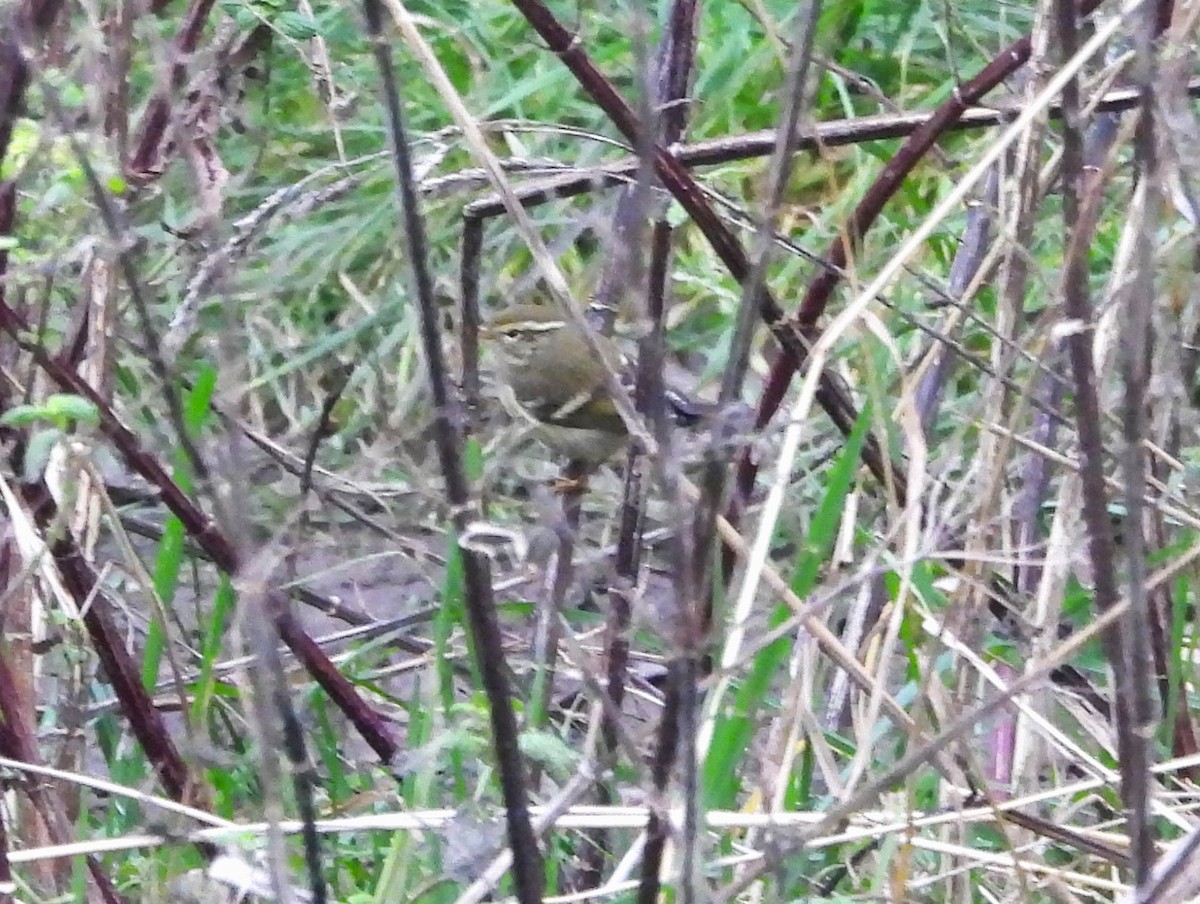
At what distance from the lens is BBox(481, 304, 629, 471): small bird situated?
2600mm

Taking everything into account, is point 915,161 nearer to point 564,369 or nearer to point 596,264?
point 596,264

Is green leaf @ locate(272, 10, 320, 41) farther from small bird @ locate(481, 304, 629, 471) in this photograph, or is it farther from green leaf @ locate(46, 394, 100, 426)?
small bird @ locate(481, 304, 629, 471)

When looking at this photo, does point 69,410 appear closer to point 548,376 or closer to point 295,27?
point 295,27

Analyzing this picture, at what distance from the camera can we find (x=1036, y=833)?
1619mm

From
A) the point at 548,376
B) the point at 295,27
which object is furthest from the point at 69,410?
the point at 548,376

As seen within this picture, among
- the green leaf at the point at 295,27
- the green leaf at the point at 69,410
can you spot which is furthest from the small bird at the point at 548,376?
the green leaf at the point at 69,410

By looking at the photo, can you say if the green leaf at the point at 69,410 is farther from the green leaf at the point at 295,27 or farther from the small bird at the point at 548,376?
the small bird at the point at 548,376

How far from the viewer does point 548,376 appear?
2.89 metres

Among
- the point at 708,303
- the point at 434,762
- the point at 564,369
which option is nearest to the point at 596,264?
the point at 564,369

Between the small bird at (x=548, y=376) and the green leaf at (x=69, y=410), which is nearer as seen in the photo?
the green leaf at (x=69, y=410)

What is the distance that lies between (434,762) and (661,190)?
1.99 feet

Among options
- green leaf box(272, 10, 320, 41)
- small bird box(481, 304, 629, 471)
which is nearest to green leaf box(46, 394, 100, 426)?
green leaf box(272, 10, 320, 41)

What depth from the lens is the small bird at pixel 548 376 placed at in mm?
2600

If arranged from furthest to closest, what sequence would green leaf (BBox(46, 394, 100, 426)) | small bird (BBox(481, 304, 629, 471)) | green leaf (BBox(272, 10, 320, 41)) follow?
1. small bird (BBox(481, 304, 629, 471))
2. green leaf (BBox(272, 10, 320, 41))
3. green leaf (BBox(46, 394, 100, 426))
